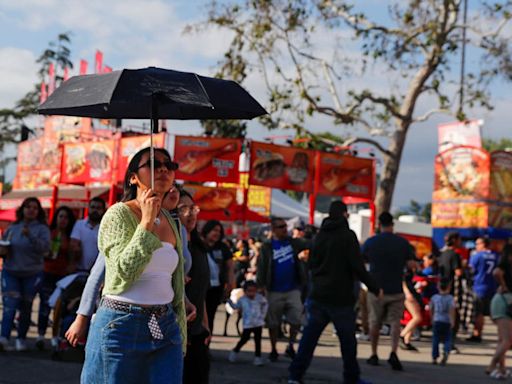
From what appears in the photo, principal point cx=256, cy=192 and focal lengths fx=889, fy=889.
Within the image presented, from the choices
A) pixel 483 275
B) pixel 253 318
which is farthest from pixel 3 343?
pixel 483 275

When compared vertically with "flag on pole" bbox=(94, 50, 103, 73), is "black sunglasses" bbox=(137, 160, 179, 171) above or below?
below

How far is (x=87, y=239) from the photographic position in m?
9.75

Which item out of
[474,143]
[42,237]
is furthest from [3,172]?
[42,237]

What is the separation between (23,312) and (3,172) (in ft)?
160

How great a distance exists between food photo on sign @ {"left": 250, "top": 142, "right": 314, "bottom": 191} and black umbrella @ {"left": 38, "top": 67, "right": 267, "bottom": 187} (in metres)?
15.4

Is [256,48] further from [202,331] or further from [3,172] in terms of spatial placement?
[3,172]

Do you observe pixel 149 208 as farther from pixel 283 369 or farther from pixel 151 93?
pixel 283 369

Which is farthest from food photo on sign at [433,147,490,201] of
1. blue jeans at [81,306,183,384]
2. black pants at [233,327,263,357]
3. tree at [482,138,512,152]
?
tree at [482,138,512,152]

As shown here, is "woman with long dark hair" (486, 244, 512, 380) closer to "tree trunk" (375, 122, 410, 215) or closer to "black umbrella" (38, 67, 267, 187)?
"black umbrella" (38, 67, 267, 187)

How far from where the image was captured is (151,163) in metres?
4.16

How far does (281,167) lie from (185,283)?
15.6 metres

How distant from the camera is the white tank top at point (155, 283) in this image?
3.97 meters

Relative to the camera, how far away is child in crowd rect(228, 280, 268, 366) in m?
10.6

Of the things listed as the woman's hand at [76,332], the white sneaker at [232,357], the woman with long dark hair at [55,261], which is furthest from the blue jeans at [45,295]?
the woman's hand at [76,332]
